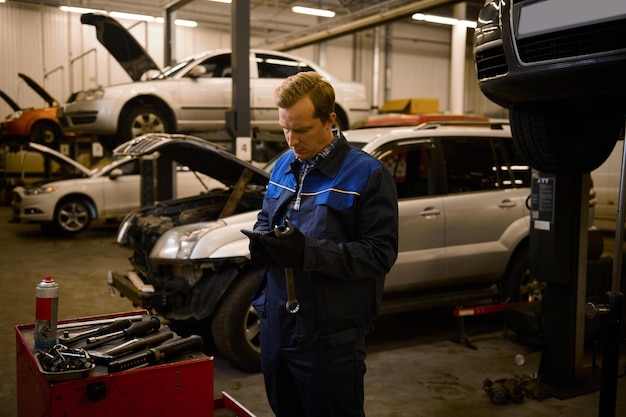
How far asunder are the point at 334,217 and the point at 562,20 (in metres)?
1.31

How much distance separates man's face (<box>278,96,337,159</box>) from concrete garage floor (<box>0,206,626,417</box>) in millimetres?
1228

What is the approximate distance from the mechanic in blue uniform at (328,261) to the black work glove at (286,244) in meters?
0.04

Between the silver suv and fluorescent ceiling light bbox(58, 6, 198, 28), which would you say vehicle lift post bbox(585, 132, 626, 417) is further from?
fluorescent ceiling light bbox(58, 6, 198, 28)

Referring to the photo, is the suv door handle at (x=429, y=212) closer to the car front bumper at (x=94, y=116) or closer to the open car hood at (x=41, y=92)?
the car front bumper at (x=94, y=116)

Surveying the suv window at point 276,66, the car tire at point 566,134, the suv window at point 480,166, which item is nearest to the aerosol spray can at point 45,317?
the car tire at point 566,134

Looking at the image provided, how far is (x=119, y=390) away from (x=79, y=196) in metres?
8.15

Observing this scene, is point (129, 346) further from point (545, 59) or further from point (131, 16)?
point (131, 16)

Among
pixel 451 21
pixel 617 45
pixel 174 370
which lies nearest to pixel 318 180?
pixel 174 370

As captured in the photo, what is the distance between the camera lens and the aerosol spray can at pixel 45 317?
2258 millimetres

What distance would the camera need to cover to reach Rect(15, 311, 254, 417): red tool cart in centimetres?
193

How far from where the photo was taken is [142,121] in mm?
7895

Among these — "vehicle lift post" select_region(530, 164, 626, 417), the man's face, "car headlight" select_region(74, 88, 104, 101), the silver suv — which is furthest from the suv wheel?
the man's face

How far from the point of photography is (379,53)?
62.6 feet

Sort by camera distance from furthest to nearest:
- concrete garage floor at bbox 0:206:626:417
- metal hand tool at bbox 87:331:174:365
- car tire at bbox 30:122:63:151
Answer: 1. car tire at bbox 30:122:63:151
2. concrete garage floor at bbox 0:206:626:417
3. metal hand tool at bbox 87:331:174:365
